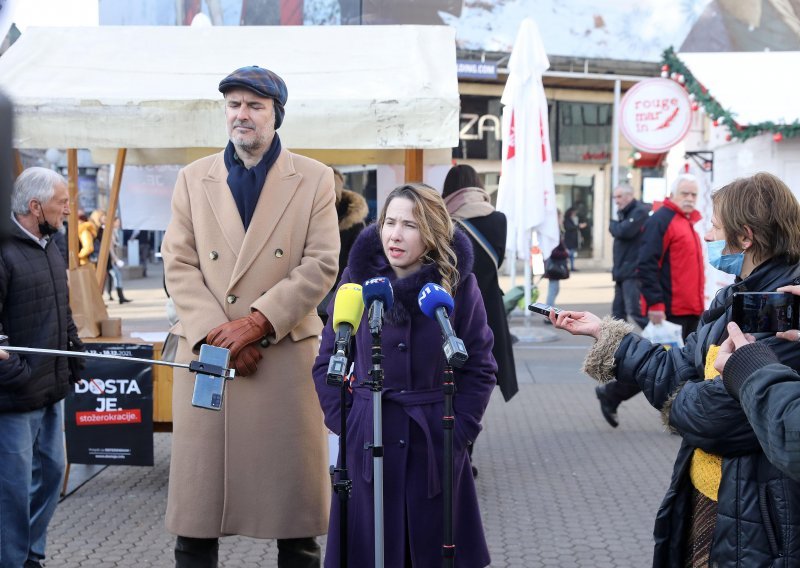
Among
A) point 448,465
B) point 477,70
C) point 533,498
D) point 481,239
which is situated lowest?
point 533,498

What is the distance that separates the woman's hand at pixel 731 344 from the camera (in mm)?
2486

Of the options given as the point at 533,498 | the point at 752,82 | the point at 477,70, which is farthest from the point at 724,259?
the point at 477,70

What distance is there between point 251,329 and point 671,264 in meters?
5.17

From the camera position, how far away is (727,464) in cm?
279

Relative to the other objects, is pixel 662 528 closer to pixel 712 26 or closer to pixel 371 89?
pixel 371 89

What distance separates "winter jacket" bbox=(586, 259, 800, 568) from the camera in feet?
8.77

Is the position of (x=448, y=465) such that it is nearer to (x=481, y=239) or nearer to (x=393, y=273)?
(x=393, y=273)

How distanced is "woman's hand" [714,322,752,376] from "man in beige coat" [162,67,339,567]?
1920 mm

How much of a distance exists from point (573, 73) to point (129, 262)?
14.8 m

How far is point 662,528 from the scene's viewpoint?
3061mm

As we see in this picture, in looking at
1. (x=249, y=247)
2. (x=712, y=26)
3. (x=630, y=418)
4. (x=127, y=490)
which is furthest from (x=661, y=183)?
(x=249, y=247)

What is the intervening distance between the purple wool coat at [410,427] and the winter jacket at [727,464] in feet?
2.38

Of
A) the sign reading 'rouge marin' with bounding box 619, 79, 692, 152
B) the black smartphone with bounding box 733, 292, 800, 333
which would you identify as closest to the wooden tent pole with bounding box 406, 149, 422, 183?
the black smartphone with bounding box 733, 292, 800, 333

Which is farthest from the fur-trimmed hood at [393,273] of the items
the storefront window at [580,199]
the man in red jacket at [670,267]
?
the storefront window at [580,199]
